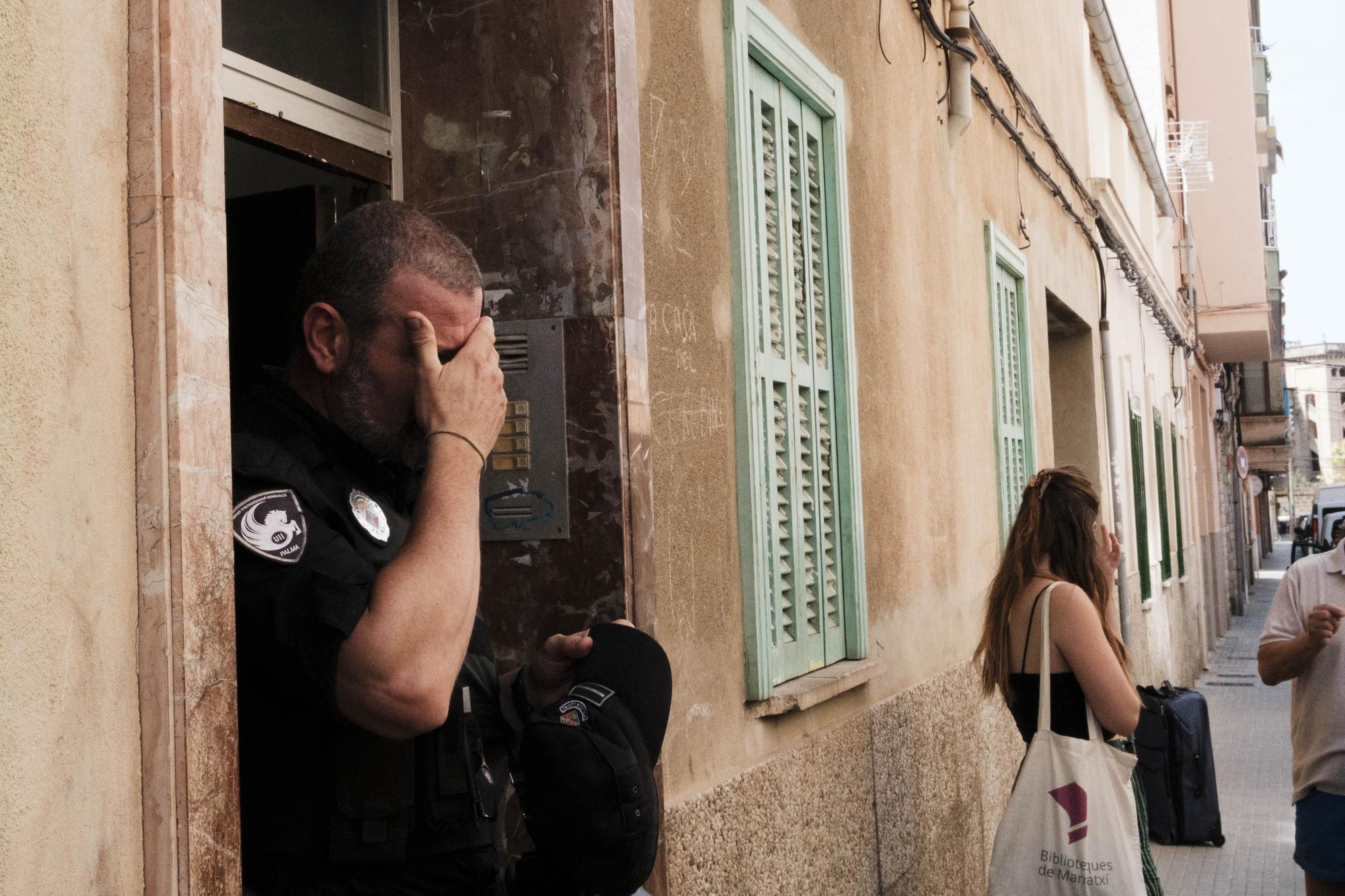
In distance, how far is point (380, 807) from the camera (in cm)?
202

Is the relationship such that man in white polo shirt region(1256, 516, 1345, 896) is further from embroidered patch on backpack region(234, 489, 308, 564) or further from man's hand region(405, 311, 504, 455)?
embroidered patch on backpack region(234, 489, 308, 564)

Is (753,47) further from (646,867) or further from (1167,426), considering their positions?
(1167,426)

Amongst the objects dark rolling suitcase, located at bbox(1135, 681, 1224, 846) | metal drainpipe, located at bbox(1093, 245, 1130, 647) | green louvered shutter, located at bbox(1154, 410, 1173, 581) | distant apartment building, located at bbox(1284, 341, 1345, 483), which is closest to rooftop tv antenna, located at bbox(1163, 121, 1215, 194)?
green louvered shutter, located at bbox(1154, 410, 1173, 581)

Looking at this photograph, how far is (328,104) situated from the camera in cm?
329

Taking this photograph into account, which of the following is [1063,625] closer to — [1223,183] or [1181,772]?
[1181,772]

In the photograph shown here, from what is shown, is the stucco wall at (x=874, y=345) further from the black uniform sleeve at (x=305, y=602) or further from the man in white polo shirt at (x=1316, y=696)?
the black uniform sleeve at (x=305, y=602)

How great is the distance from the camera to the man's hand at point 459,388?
2072mm

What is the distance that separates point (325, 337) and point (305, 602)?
48 cm

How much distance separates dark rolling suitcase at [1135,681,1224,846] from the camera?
8.14 metres

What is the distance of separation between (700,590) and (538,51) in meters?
1.46

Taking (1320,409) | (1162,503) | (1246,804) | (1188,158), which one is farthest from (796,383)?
(1320,409)

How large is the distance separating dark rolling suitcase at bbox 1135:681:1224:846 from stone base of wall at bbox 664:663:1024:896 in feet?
2.65

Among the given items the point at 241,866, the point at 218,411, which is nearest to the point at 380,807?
the point at 241,866

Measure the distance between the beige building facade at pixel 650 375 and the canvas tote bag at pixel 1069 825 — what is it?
66 cm
